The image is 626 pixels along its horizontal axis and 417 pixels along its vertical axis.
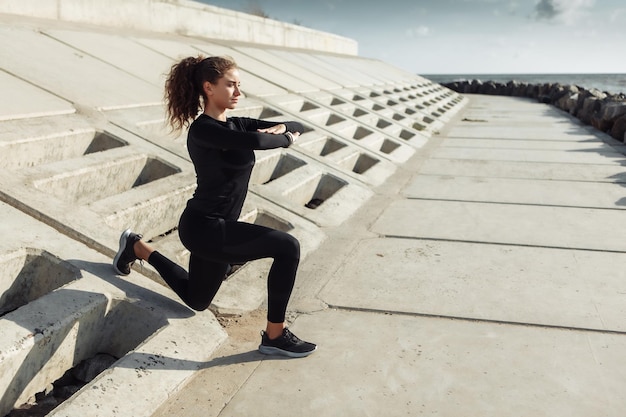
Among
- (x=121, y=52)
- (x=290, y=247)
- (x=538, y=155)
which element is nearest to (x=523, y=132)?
(x=538, y=155)

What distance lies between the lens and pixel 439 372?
2.89 meters

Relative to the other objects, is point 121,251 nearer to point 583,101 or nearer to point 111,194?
point 111,194

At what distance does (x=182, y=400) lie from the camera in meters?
2.66

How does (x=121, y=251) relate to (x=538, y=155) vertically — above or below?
above

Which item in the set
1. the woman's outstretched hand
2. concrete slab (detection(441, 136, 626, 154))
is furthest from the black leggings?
concrete slab (detection(441, 136, 626, 154))

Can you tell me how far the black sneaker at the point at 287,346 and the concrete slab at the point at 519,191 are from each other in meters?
3.72

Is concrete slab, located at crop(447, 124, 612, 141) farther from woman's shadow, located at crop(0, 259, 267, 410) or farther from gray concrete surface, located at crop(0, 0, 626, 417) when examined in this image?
woman's shadow, located at crop(0, 259, 267, 410)

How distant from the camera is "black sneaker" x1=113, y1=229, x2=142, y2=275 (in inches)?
131

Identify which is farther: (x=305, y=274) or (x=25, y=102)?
(x=25, y=102)

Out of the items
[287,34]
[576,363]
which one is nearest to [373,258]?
[576,363]

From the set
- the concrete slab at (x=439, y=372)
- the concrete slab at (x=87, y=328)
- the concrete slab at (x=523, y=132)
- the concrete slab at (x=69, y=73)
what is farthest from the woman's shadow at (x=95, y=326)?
the concrete slab at (x=523, y=132)

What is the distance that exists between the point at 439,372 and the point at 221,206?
1329 millimetres

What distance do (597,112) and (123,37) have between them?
10.1m

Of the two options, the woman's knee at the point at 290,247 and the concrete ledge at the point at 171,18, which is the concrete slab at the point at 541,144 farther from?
the woman's knee at the point at 290,247
